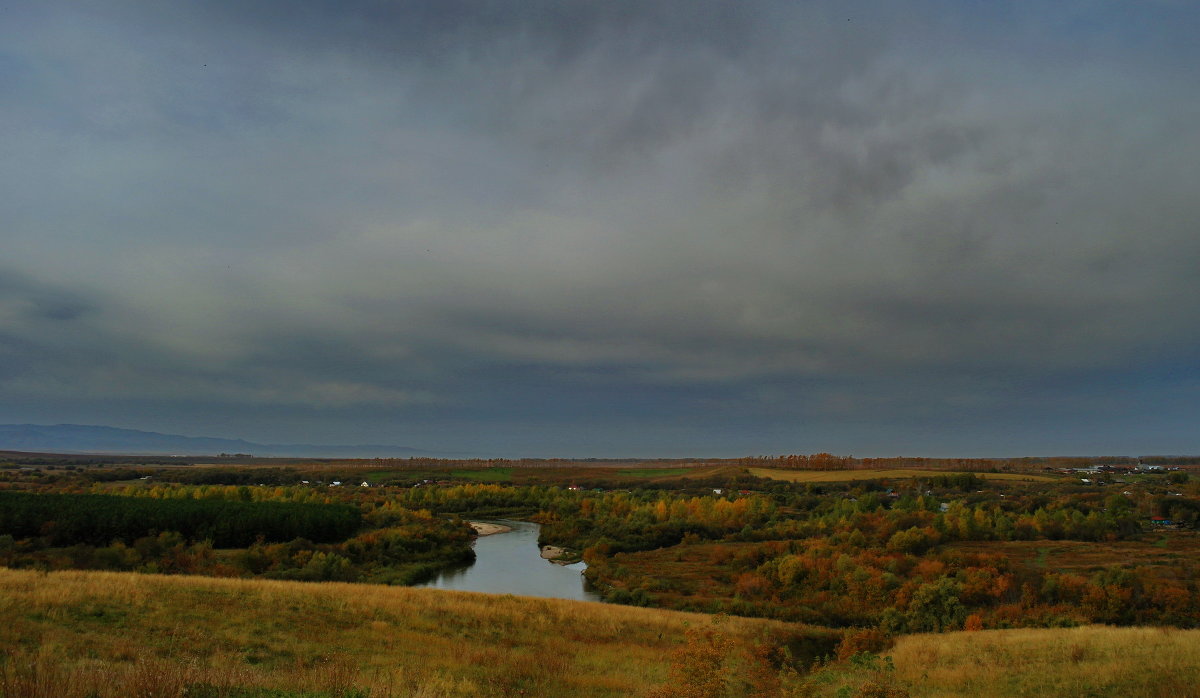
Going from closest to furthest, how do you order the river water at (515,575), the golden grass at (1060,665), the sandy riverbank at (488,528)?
the golden grass at (1060,665)
the river water at (515,575)
the sandy riverbank at (488,528)

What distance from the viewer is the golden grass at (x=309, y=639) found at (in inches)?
434

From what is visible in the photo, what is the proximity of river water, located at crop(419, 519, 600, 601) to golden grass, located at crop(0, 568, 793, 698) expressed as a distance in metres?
20.4

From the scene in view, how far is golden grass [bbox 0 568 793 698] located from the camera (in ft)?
36.1

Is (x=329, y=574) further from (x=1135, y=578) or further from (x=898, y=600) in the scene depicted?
(x=1135, y=578)

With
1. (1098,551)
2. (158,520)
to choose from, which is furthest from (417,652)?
(1098,551)

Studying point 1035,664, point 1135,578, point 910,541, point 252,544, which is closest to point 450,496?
point 252,544

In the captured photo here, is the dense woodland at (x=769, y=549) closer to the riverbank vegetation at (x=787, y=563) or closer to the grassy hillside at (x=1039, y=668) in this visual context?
the riverbank vegetation at (x=787, y=563)

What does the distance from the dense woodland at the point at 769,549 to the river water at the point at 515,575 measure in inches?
97.9

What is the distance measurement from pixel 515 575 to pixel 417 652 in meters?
42.2

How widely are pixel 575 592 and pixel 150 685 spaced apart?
162 feet

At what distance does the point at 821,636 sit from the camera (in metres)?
38.2

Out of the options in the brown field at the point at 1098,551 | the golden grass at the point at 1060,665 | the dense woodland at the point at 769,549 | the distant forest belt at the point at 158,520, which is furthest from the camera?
the brown field at the point at 1098,551

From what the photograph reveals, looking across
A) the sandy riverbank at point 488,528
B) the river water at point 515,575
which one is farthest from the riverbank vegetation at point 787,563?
the sandy riverbank at point 488,528

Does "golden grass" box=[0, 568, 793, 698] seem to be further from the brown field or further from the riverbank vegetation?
the brown field
